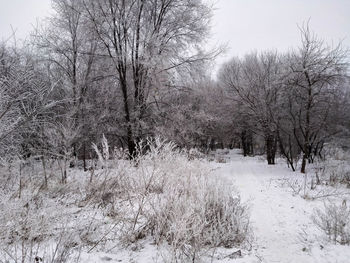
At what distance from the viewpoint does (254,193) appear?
25.1 ft

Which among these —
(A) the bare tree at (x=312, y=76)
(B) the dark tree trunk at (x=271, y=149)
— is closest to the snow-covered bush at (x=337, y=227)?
(A) the bare tree at (x=312, y=76)

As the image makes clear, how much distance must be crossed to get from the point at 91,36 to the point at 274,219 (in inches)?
517

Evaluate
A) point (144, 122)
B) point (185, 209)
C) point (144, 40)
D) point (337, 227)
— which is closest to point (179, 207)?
point (185, 209)

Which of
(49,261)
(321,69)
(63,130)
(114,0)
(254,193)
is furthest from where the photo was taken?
(114,0)

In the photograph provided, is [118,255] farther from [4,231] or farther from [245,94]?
[245,94]

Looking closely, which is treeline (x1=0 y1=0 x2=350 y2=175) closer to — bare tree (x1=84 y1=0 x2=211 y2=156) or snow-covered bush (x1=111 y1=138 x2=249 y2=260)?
bare tree (x1=84 y1=0 x2=211 y2=156)

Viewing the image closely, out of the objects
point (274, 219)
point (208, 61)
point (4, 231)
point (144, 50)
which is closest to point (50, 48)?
point (144, 50)

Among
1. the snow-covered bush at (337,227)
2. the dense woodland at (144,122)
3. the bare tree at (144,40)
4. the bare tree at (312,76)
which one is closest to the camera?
the snow-covered bush at (337,227)

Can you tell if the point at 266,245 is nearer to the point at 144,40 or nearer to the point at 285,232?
the point at 285,232

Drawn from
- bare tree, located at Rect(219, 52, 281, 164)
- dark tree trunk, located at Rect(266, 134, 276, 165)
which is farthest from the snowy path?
dark tree trunk, located at Rect(266, 134, 276, 165)

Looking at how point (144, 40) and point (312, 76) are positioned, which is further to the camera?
point (144, 40)

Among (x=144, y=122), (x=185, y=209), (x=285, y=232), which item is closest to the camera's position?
(x=185, y=209)

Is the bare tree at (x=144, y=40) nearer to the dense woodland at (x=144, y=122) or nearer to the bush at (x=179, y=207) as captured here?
the dense woodland at (x=144, y=122)

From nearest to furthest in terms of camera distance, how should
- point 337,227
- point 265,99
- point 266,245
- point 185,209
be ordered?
point 185,209, point 266,245, point 337,227, point 265,99
